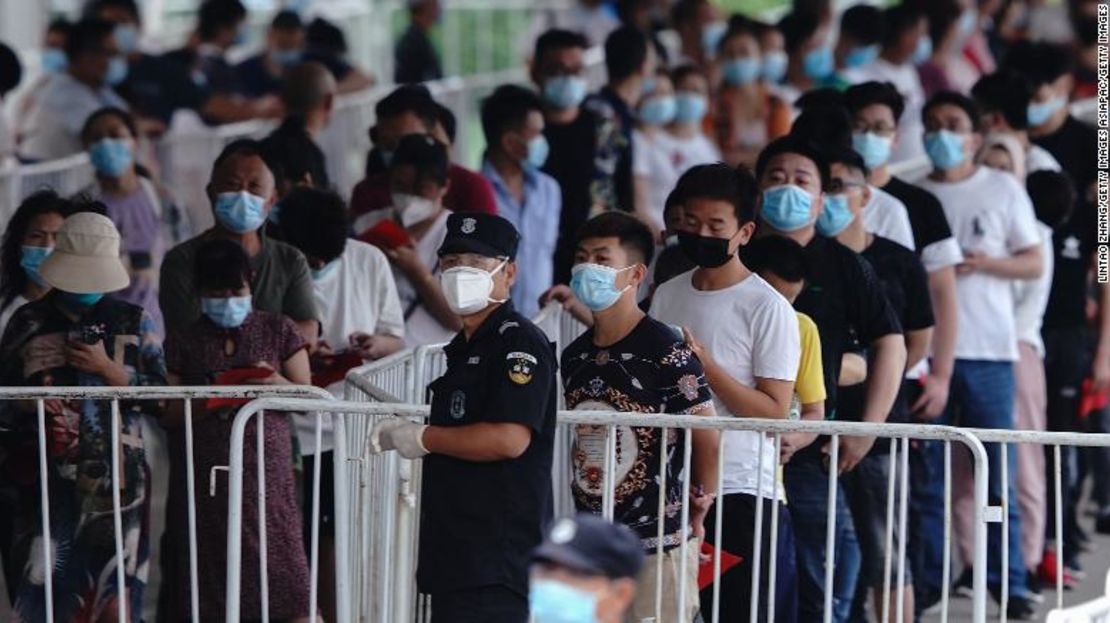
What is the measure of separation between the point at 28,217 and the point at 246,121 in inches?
252

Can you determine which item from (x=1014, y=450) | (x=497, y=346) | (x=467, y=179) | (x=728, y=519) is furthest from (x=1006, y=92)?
(x=497, y=346)

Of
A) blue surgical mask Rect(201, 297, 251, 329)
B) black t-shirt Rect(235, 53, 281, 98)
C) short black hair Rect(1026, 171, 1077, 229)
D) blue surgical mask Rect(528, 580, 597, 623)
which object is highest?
black t-shirt Rect(235, 53, 281, 98)

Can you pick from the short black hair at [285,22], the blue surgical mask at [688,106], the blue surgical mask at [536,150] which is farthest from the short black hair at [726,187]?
the short black hair at [285,22]

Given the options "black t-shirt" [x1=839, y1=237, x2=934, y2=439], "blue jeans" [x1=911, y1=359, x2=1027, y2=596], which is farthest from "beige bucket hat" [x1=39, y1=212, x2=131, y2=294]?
"blue jeans" [x1=911, y1=359, x2=1027, y2=596]

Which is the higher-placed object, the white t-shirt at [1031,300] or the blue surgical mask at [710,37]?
the blue surgical mask at [710,37]

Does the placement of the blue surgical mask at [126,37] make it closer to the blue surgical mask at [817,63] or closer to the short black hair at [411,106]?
the blue surgical mask at [817,63]

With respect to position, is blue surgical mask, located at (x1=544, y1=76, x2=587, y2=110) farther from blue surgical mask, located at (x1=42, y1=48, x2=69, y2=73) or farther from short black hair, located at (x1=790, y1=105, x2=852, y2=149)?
blue surgical mask, located at (x1=42, y1=48, x2=69, y2=73)

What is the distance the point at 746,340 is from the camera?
732cm

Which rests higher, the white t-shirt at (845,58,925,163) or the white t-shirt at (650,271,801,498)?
the white t-shirt at (845,58,925,163)

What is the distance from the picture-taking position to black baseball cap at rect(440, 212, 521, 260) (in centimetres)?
665

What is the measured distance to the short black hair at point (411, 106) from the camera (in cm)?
995

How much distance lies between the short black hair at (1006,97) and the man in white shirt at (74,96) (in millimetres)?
4624

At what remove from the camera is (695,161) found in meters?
12.6

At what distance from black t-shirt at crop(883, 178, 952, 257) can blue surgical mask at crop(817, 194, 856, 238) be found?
79 centimetres
